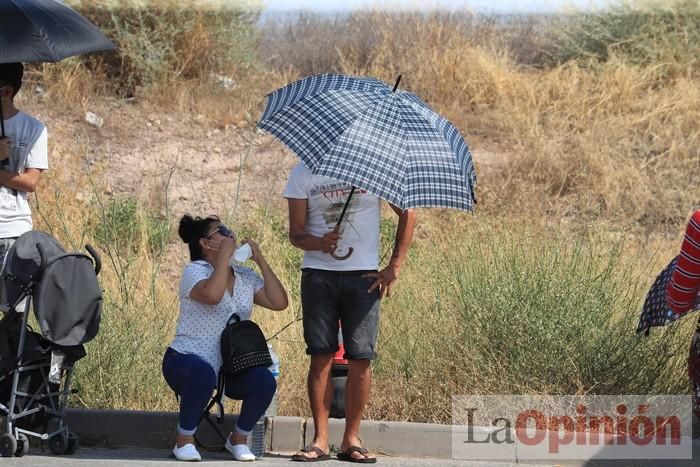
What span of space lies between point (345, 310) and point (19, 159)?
2047 mm

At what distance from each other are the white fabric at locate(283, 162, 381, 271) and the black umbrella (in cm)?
145

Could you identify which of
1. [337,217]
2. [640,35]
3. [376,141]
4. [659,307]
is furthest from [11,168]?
[640,35]

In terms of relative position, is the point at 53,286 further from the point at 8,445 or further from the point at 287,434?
the point at 287,434

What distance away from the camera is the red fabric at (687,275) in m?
6.16

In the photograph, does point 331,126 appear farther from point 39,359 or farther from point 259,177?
point 259,177

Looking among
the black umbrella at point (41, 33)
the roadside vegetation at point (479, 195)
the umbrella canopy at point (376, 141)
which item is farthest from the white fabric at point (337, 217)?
the black umbrella at point (41, 33)

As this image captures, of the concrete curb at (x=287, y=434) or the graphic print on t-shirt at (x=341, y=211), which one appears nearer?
the graphic print on t-shirt at (x=341, y=211)

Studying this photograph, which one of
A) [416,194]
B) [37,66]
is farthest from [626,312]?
[37,66]

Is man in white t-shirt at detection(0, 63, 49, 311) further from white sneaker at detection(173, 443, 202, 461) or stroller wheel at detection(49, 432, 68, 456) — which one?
white sneaker at detection(173, 443, 202, 461)

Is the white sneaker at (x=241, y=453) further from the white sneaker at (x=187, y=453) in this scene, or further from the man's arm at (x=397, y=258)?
the man's arm at (x=397, y=258)

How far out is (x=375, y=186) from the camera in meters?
6.36

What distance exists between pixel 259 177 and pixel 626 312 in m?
6.18

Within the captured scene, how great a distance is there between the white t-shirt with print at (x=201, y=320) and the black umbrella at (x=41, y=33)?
1376 mm

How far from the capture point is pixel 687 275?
6.28 metres
